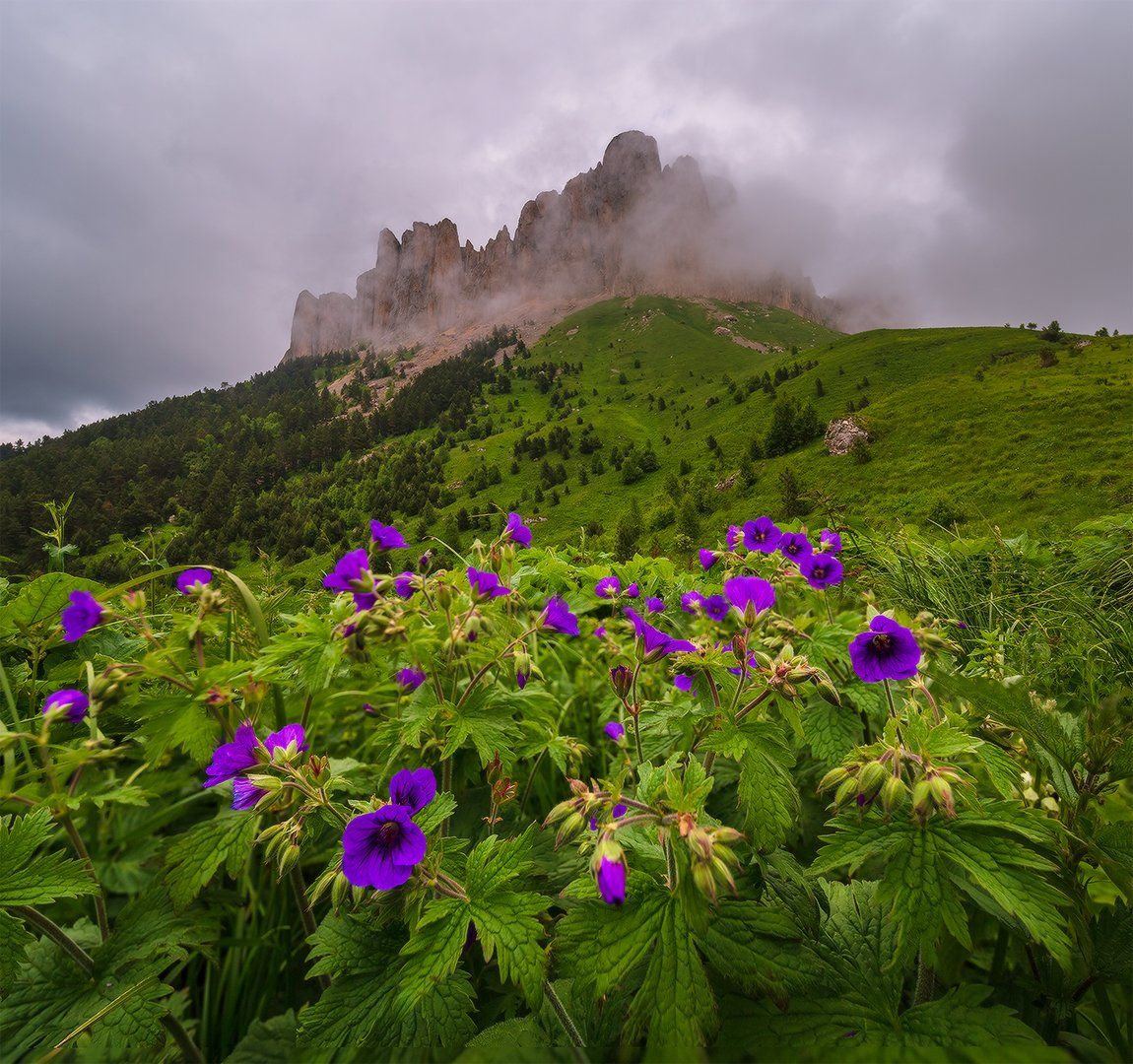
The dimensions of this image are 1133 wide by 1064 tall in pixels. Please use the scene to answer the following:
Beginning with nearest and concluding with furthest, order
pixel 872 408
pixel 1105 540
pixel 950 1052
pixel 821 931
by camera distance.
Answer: pixel 950 1052 < pixel 821 931 < pixel 1105 540 < pixel 872 408

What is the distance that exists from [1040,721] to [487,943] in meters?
1.62

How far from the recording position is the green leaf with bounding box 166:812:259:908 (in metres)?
1.58

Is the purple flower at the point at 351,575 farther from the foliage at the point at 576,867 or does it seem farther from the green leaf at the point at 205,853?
the green leaf at the point at 205,853

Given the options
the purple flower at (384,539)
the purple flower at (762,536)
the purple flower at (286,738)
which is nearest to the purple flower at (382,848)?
the purple flower at (286,738)

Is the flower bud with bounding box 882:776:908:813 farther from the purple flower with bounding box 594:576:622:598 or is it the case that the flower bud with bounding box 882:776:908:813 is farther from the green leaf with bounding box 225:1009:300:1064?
the purple flower with bounding box 594:576:622:598

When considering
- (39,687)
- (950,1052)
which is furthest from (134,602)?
(950,1052)

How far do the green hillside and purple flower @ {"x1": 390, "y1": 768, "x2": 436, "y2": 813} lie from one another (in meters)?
2.77

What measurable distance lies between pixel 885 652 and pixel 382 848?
5.33ft

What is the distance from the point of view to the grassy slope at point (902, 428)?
37.9 metres

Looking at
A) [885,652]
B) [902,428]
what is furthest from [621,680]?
[902,428]

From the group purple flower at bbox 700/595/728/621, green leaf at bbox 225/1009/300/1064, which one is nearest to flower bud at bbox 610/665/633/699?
purple flower at bbox 700/595/728/621

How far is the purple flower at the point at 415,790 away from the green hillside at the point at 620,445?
2773mm

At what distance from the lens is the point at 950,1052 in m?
1.08

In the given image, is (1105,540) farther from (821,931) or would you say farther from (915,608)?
(821,931)
